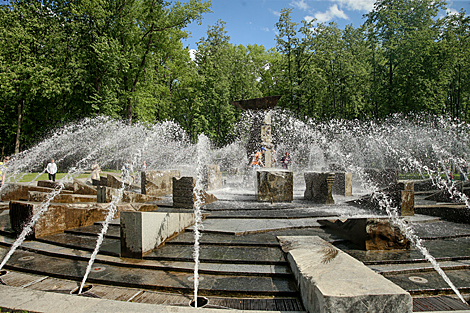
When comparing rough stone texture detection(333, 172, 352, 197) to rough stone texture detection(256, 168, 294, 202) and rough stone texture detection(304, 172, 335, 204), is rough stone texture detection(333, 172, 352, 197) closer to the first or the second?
rough stone texture detection(304, 172, 335, 204)

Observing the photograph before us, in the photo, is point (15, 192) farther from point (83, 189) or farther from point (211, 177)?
point (211, 177)

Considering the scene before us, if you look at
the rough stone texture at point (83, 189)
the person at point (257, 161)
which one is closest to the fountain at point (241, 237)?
the rough stone texture at point (83, 189)

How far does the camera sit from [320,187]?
8.57 metres

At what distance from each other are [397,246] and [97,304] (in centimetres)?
427

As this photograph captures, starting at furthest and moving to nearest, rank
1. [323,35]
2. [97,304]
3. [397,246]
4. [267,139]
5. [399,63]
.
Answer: [323,35] < [399,63] < [267,139] < [397,246] < [97,304]

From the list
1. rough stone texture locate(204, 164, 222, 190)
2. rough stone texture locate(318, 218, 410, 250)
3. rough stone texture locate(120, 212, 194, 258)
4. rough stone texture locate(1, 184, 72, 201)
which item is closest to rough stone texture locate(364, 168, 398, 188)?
rough stone texture locate(204, 164, 222, 190)

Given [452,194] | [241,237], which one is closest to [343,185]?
[452,194]

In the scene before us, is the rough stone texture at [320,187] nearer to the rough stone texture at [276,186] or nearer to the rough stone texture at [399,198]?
the rough stone texture at [276,186]

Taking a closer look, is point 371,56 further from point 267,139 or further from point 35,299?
point 35,299

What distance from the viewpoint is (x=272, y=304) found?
284 centimetres

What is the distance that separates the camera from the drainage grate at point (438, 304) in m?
2.67

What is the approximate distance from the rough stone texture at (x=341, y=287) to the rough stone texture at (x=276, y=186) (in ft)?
16.7

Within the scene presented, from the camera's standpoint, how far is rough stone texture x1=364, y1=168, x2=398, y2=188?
1064 cm

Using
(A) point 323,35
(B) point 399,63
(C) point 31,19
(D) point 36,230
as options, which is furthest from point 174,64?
(D) point 36,230
